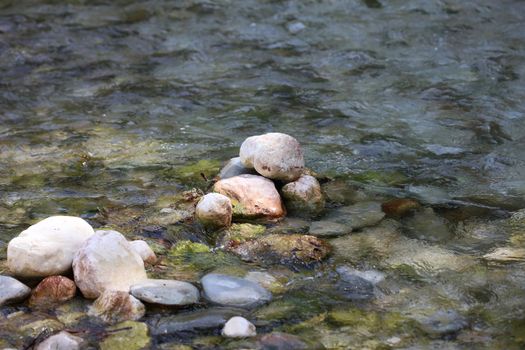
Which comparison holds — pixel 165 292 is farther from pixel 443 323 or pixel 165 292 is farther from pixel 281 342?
pixel 443 323

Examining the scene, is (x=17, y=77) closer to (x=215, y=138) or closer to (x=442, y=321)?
(x=215, y=138)

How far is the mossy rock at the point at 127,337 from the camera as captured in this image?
107 inches

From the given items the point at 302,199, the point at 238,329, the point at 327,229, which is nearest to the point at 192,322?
the point at 238,329

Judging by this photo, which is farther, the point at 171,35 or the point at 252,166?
the point at 171,35

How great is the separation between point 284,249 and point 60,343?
1066 mm

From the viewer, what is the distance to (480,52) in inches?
240

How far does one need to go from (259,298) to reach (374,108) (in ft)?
8.17

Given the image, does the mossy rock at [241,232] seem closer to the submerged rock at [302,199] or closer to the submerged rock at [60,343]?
the submerged rock at [302,199]

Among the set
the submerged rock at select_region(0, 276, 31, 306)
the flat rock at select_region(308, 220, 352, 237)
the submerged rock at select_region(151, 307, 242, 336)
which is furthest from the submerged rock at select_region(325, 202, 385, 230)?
the submerged rock at select_region(0, 276, 31, 306)

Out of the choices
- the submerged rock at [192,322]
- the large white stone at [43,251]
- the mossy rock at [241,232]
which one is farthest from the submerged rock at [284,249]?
the large white stone at [43,251]

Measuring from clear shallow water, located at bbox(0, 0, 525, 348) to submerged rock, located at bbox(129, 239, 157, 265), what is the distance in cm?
27

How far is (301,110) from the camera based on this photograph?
5285 mm

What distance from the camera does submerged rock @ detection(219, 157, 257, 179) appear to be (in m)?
3.97

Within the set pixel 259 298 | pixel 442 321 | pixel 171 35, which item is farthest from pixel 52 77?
pixel 442 321
